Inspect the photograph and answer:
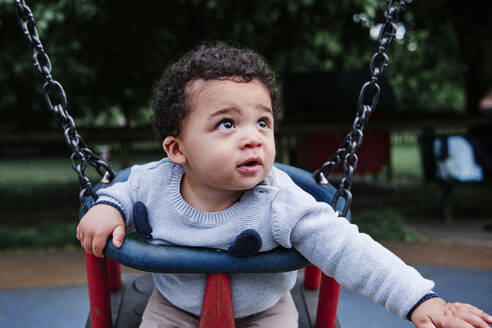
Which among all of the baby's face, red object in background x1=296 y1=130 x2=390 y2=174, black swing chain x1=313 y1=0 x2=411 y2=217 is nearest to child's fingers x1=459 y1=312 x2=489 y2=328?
black swing chain x1=313 y1=0 x2=411 y2=217

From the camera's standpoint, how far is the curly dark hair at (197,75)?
1.22 metres

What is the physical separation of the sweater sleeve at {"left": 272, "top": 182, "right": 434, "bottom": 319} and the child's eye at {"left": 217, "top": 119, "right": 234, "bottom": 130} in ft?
0.76

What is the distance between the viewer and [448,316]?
98 cm

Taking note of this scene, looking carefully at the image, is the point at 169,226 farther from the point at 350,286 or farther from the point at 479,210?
the point at 479,210

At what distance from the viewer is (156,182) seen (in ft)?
4.55

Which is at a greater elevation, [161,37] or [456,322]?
[161,37]

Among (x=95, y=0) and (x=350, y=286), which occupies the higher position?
(x=95, y=0)

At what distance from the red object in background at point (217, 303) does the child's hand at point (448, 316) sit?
0.43 meters

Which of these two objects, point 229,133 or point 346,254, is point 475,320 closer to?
point 346,254

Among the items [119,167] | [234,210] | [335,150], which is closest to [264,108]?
[234,210]

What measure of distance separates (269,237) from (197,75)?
1.54ft

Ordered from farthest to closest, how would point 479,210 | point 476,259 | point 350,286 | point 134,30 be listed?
point 479,210, point 134,30, point 476,259, point 350,286

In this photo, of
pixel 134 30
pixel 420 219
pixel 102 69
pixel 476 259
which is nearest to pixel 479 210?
pixel 420 219

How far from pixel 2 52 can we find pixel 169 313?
3626 millimetres
